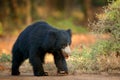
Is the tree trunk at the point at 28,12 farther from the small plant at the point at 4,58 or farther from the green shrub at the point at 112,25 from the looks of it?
the green shrub at the point at 112,25

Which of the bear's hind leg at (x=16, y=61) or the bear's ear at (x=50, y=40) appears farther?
the bear's hind leg at (x=16, y=61)

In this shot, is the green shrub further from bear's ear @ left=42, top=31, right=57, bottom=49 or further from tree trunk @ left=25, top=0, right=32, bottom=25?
tree trunk @ left=25, top=0, right=32, bottom=25

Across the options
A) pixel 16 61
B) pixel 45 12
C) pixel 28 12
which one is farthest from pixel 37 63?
pixel 45 12

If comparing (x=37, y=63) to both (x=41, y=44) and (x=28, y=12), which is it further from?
(x=28, y=12)

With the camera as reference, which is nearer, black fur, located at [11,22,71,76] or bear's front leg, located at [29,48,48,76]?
black fur, located at [11,22,71,76]

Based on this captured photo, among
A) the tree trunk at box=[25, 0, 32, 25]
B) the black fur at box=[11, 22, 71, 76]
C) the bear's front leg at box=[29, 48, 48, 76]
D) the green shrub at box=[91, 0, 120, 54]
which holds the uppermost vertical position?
the tree trunk at box=[25, 0, 32, 25]

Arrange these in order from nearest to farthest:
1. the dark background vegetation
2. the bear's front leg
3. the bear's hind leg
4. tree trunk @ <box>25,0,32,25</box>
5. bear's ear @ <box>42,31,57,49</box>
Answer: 1. bear's ear @ <box>42,31,57,49</box>
2. the bear's front leg
3. the bear's hind leg
4. tree trunk @ <box>25,0,32,25</box>
5. the dark background vegetation

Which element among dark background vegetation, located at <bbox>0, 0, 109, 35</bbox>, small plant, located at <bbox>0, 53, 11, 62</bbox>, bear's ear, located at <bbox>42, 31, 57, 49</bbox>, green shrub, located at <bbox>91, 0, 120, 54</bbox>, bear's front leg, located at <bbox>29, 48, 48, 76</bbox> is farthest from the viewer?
dark background vegetation, located at <bbox>0, 0, 109, 35</bbox>

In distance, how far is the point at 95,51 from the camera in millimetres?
12656

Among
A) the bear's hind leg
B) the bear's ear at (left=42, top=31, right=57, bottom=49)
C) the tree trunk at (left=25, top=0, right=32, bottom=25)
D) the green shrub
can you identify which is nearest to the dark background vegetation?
the tree trunk at (left=25, top=0, right=32, bottom=25)

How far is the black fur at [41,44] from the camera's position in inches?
433

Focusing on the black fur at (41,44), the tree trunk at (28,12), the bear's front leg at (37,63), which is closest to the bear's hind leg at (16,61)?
the black fur at (41,44)

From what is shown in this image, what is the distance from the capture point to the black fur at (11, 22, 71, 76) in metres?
11.0

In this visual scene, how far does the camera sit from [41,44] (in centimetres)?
1120
